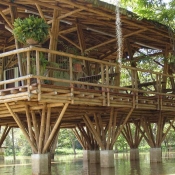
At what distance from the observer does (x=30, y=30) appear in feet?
34.1

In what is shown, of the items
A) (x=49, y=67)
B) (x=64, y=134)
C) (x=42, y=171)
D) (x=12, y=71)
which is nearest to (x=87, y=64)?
(x=12, y=71)

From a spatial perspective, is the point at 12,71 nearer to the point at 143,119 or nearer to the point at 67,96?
the point at 67,96

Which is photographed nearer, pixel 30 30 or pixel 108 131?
pixel 30 30

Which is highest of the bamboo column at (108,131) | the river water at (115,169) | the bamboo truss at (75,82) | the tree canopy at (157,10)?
the tree canopy at (157,10)

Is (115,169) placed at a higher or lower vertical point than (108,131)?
lower

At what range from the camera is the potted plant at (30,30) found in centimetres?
1034

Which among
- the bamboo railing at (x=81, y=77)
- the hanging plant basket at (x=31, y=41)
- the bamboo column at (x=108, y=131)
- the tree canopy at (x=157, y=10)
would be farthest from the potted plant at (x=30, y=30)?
the tree canopy at (x=157, y=10)

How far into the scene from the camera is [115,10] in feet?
41.2

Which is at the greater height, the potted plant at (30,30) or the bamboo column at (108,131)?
the potted plant at (30,30)

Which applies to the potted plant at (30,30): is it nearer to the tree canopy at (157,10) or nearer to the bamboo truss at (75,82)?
the bamboo truss at (75,82)

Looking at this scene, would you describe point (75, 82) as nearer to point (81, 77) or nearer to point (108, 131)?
point (81, 77)

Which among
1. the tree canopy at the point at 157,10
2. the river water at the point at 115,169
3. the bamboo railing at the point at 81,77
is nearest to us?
the bamboo railing at the point at 81,77

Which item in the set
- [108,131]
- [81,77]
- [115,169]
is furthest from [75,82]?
[115,169]

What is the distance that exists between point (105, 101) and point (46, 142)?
2.36 metres
